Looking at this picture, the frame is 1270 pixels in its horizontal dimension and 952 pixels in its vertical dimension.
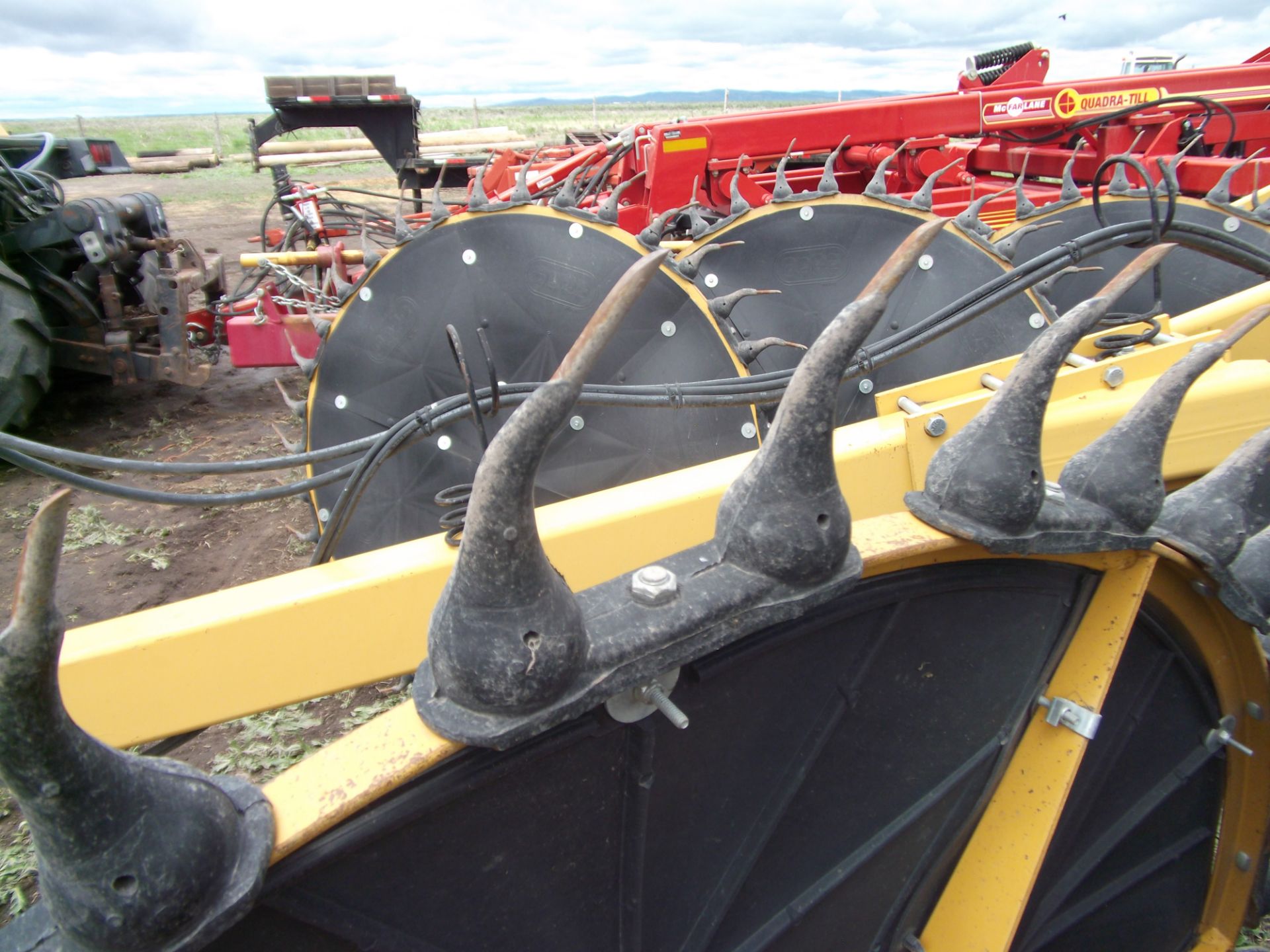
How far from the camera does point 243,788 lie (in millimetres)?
761

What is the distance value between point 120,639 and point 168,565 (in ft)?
10.2

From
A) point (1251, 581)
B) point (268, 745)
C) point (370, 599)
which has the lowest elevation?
point (268, 745)

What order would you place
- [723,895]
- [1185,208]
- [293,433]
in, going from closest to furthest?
1. [723,895]
2. [1185,208]
3. [293,433]

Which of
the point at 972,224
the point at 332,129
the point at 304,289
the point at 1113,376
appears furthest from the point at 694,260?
the point at 332,129

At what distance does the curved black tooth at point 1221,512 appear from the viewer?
1045 mm

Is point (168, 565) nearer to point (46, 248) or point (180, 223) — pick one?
point (46, 248)

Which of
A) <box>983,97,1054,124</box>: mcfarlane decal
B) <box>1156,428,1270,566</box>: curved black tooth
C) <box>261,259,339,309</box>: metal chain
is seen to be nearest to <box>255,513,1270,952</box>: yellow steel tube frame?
<box>1156,428,1270,566</box>: curved black tooth

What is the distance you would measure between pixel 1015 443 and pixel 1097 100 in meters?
4.70

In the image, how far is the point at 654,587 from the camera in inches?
32.3

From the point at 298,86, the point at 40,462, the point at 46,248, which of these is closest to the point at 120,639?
the point at 40,462

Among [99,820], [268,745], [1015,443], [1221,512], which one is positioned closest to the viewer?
[99,820]

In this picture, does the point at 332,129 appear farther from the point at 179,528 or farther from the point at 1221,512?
the point at 1221,512

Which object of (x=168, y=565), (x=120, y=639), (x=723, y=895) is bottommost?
(x=168, y=565)

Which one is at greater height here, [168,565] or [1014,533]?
[1014,533]
